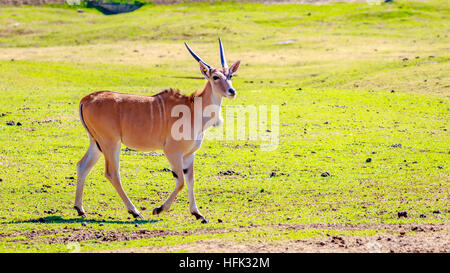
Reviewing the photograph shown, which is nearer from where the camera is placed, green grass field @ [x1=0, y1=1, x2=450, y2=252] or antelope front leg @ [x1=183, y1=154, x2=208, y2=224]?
green grass field @ [x1=0, y1=1, x2=450, y2=252]

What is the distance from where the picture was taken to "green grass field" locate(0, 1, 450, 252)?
1062 cm

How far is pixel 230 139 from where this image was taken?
1888 cm

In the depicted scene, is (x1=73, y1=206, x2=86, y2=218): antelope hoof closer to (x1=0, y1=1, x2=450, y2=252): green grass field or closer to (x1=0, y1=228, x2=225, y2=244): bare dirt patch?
(x1=0, y1=1, x2=450, y2=252): green grass field

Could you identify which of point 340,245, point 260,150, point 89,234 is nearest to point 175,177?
point 89,234

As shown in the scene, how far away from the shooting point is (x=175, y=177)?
1119 cm

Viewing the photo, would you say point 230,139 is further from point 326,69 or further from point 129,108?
point 326,69

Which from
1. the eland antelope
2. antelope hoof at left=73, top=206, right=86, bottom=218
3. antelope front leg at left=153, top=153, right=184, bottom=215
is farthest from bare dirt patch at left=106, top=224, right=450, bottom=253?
antelope hoof at left=73, top=206, right=86, bottom=218

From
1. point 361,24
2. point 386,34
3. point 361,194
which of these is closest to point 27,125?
point 361,194

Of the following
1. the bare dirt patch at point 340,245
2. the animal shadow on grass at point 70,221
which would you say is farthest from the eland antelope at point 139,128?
the bare dirt patch at point 340,245

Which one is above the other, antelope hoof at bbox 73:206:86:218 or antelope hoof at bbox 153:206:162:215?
antelope hoof at bbox 153:206:162:215

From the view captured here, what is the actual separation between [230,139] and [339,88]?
11.7 metres

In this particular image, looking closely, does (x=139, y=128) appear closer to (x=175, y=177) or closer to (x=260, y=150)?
(x=175, y=177)

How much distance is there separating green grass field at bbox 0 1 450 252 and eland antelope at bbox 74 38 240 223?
2.47 feet

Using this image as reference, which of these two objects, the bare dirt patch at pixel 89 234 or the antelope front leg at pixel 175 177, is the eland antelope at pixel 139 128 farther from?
the bare dirt patch at pixel 89 234
